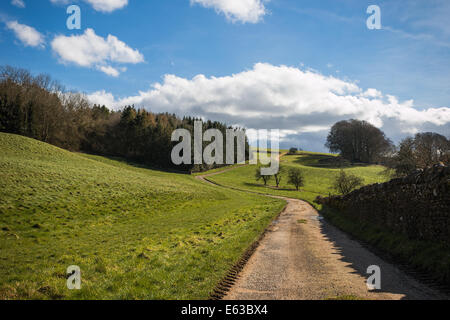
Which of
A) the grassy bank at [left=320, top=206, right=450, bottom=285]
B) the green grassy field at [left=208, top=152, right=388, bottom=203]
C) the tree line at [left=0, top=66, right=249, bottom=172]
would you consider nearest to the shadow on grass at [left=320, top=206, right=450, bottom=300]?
the grassy bank at [left=320, top=206, right=450, bottom=285]

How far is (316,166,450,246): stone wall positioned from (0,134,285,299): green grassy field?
25.1 feet

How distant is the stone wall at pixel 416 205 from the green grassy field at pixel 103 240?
765 centimetres

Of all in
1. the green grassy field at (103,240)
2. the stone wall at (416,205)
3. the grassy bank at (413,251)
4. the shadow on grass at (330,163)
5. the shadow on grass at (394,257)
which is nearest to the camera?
the shadow on grass at (394,257)

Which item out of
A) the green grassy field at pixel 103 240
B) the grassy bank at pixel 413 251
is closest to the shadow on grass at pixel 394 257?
the grassy bank at pixel 413 251

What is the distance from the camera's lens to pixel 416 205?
37.9ft

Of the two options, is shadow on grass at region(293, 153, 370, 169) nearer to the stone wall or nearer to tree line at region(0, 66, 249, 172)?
tree line at region(0, 66, 249, 172)

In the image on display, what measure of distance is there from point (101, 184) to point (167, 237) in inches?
794

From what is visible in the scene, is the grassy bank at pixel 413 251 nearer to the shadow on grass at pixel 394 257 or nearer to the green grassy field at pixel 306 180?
the shadow on grass at pixel 394 257

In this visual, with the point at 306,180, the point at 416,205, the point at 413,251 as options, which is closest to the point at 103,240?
the point at 413,251

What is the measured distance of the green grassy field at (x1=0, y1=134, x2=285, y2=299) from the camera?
7609mm

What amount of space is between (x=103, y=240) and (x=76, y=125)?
77976 millimetres

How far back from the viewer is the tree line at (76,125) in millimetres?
64375

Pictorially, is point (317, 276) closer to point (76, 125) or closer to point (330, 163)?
point (76, 125)
